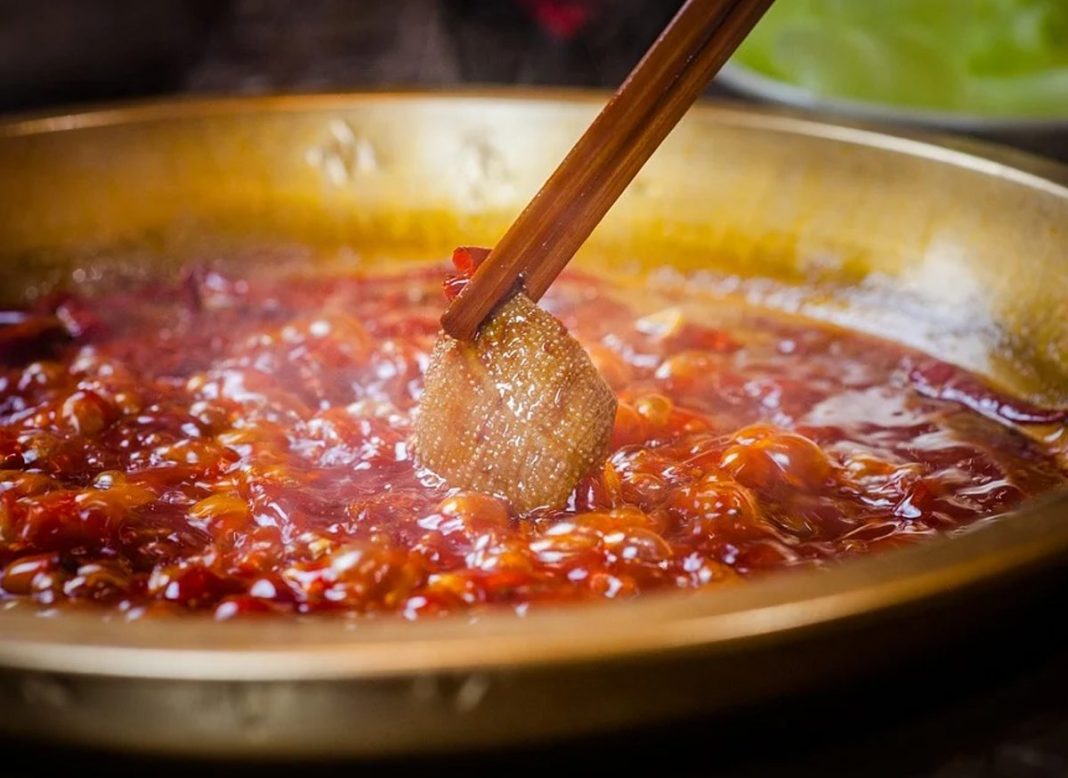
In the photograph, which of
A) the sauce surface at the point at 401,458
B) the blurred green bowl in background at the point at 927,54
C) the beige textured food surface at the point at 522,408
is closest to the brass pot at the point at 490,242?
the sauce surface at the point at 401,458

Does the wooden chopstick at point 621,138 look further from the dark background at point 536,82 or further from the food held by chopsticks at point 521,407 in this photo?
the dark background at point 536,82

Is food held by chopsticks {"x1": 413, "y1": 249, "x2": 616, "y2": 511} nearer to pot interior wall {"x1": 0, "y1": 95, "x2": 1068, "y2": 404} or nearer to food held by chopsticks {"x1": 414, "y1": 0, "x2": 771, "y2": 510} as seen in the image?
food held by chopsticks {"x1": 414, "y1": 0, "x2": 771, "y2": 510}

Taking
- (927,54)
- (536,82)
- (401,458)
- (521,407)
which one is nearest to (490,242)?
(401,458)

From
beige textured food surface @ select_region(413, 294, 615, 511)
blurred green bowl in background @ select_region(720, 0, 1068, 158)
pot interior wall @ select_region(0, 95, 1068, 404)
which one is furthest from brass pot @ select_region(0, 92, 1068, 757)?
blurred green bowl in background @ select_region(720, 0, 1068, 158)

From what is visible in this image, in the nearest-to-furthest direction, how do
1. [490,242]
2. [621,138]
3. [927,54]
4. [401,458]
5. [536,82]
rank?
[621,138], [401,458], [490,242], [927,54], [536,82]

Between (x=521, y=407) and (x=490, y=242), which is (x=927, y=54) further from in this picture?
(x=521, y=407)

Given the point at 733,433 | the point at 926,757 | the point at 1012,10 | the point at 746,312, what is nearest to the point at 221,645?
the point at 926,757

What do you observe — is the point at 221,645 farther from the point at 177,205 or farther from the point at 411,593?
the point at 177,205
